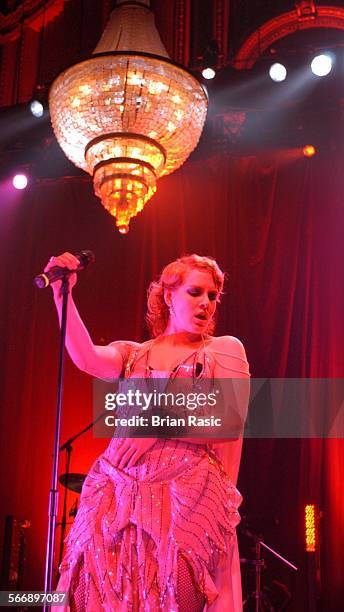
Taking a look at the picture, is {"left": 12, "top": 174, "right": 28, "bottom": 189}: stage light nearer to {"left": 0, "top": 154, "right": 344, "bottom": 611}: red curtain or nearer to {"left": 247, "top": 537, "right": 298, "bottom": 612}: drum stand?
{"left": 0, "top": 154, "right": 344, "bottom": 611}: red curtain

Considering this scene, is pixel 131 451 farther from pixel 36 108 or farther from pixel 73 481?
pixel 36 108

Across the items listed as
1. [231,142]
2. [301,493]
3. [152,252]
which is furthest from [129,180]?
[301,493]

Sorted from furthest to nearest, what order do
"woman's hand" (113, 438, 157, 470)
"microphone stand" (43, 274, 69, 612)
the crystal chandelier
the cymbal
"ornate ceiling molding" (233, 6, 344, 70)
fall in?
"ornate ceiling molding" (233, 6, 344, 70) < the cymbal < the crystal chandelier < "microphone stand" (43, 274, 69, 612) < "woman's hand" (113, 438, 157, 470)

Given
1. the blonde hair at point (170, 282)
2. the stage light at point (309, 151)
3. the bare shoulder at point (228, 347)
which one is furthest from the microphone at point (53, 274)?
the stage light at point (309, 151)

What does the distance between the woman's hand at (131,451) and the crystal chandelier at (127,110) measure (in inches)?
92.7

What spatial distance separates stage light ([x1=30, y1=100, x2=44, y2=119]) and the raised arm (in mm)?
3504

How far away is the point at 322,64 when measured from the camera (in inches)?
199

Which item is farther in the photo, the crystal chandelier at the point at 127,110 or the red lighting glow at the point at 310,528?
the red lighting glow at the point at 310,528

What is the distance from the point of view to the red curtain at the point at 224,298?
5547mm

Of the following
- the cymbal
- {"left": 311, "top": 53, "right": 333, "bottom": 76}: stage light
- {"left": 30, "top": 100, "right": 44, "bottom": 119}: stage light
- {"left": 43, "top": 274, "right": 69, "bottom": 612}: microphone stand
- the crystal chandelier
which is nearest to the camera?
{"left": 43, "top": 274, "right": 69, "bottom": 612}: microphone stand

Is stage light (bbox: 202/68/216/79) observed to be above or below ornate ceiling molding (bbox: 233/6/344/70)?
below

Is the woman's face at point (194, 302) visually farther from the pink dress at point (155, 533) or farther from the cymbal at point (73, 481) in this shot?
the cymbal at point (73, 481)

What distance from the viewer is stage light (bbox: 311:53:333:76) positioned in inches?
197

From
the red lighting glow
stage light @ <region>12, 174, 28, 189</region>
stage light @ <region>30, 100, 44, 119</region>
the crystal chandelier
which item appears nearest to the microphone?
the crystal chandelier
